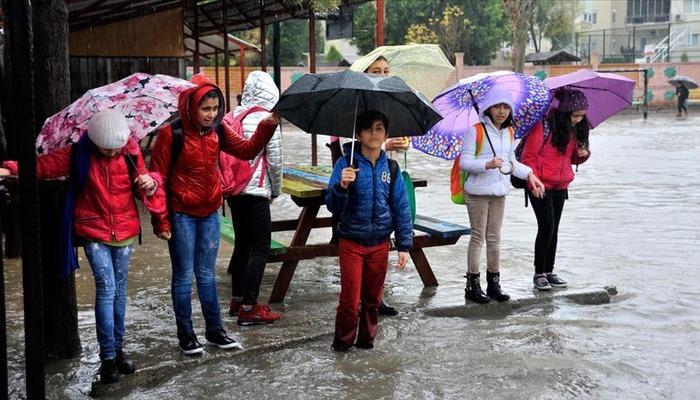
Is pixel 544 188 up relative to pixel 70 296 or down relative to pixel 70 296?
up

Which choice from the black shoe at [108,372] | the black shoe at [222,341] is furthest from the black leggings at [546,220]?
the black shoe at [108,372]

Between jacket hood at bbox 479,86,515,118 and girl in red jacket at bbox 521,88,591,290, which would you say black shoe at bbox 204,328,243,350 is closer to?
jacket hood at bbox 479,86,515,118

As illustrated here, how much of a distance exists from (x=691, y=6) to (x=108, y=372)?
70121 mm

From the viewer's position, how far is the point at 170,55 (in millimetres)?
16406

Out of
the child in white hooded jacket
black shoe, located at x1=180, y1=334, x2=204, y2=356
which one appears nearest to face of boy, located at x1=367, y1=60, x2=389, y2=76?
the child in white hooded jacket

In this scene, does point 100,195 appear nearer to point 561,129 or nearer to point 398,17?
point 561,129

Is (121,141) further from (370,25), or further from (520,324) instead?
(370,25)

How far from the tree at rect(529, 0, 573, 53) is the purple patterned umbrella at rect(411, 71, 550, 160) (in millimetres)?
51438

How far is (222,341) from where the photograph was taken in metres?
5.39

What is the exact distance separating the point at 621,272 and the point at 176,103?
475 centimetres

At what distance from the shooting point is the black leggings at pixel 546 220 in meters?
6.86

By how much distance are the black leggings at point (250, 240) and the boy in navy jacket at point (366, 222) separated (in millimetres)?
778

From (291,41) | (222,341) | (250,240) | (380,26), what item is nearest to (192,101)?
(250,240)

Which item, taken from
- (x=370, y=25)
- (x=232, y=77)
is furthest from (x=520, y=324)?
(x=370, y=25)
